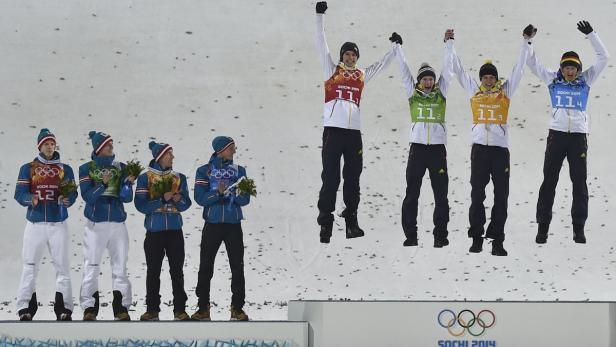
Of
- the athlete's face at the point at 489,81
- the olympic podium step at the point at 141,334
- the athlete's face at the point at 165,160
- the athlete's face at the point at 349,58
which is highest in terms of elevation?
the athlete's face at the point at 349,58

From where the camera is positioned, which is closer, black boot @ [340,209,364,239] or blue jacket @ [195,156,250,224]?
blue jacket @ [195,156,250,224]

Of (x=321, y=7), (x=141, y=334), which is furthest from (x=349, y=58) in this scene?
(x=141, y=334)

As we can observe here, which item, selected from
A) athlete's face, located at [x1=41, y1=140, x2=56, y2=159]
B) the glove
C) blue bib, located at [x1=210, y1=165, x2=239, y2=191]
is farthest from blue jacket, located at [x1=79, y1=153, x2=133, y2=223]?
the glove

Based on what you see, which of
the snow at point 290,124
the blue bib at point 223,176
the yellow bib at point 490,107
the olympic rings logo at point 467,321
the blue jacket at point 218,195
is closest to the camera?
the olympic rings logo at point 467,321

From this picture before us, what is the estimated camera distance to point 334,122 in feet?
46.9

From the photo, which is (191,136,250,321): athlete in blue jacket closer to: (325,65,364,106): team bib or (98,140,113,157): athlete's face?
(98,140,113,157): athlete's face

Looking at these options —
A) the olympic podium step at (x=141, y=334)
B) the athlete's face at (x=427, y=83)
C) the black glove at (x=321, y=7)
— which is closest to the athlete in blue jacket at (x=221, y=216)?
the olympic podium step at (x=141, y=334)

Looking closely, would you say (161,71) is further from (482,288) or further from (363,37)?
(482,288)

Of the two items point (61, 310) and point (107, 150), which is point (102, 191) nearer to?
point (107, 150)

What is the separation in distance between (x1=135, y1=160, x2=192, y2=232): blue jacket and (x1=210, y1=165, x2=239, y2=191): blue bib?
31 cm

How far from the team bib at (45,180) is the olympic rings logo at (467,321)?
4.31m

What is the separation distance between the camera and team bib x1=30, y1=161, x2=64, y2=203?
40.6 feet

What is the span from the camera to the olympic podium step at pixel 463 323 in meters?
12.1

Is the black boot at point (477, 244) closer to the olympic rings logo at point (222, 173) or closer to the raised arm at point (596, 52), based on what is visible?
the raised arm at point (596, 52)
